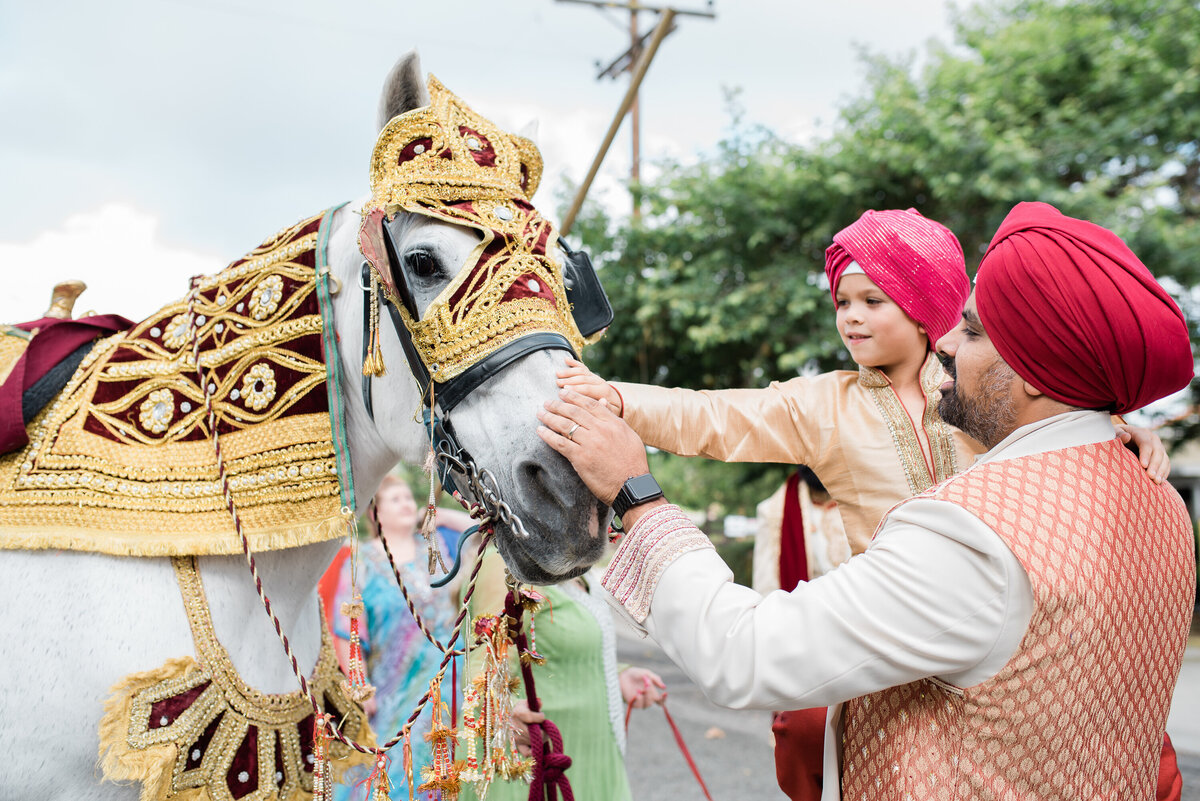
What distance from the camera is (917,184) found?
27.6ft

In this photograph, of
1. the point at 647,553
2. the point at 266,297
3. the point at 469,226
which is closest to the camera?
the point at 647,553

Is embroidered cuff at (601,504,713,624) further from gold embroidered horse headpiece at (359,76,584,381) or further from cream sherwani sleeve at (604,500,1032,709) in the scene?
gold embroidered horse headpiece at (359,76,584,381)

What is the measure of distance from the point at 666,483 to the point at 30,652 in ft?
64.9

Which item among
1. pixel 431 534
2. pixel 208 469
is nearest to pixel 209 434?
pixel 208 469

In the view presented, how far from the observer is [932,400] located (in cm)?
202

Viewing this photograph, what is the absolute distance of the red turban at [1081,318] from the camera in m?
1.28

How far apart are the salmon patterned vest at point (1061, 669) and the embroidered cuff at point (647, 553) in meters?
0.40

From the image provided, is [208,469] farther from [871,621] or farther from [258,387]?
[871,621]

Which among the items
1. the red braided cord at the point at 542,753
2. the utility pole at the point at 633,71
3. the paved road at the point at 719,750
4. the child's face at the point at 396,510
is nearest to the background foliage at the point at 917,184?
the utility pole at the point at 633,71

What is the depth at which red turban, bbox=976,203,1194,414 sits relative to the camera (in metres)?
1.28

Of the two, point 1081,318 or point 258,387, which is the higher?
point 258,387

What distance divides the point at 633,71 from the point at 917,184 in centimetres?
332

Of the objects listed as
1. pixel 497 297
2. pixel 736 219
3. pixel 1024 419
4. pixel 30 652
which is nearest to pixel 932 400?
pixel 1024 419

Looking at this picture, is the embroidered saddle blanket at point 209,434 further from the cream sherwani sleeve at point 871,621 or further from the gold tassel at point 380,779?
the cream sherwani sleeve at point 871,621
